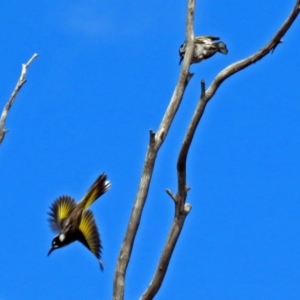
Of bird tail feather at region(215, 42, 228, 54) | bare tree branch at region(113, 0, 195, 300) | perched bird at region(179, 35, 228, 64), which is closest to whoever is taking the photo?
bare tree branch at region(113, 0, 195, 300)

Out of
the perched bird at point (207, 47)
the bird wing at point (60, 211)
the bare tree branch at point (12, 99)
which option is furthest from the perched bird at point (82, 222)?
the perched bird at point (207, 47)

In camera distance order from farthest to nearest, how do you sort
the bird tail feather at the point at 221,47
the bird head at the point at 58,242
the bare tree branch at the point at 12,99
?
1. the bird tail feather at the point at 221,47
2. the bird head at the point at 58,242
3. the bare tree branch at the point at 12,99

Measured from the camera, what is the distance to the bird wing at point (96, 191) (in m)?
8.15

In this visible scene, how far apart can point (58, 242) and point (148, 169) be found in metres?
2.40

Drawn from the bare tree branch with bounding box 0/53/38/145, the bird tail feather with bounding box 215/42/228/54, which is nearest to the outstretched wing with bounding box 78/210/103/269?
the bare tree branch with bounding box 0/53/38/145

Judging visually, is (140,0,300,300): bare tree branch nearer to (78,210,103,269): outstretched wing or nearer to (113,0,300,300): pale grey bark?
(113,0,300,300): pale grey bark

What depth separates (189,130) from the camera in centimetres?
662

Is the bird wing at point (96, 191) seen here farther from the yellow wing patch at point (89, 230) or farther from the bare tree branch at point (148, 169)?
the bare tree branch at point (148, 169)

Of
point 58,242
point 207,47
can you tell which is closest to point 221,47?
point 207,47

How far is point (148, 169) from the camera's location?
21.8ft

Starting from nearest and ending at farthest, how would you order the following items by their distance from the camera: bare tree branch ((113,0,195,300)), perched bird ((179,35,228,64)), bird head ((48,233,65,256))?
bare tree branch ((113,0,195,300))
perched bird ((179,35,228,64))
bird head ((48,233,65,256))

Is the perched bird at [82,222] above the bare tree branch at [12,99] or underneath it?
underneath

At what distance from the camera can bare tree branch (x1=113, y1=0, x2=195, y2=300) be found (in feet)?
21.2

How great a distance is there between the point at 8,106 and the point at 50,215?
1.48 metres
